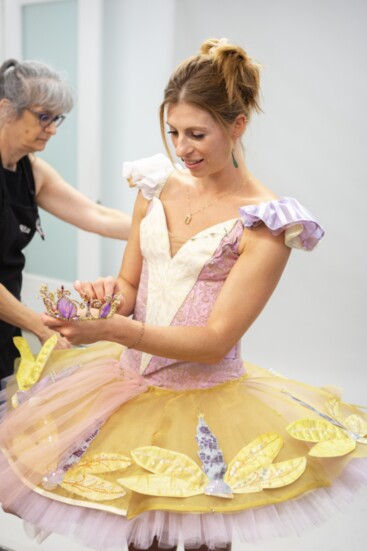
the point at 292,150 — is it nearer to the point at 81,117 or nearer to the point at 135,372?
the point at 81,117

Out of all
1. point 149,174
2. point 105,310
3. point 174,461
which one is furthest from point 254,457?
point 149,174

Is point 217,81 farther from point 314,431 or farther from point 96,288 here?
point 314,431

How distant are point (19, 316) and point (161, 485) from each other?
3.00 ft

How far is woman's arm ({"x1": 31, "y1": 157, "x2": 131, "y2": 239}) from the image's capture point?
2346 millimetres

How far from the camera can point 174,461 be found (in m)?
1.34

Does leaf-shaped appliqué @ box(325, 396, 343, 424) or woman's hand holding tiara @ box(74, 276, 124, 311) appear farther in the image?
leaf-shaped appliqué @ box(325, 396, 343, 424)

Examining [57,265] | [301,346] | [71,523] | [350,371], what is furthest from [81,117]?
[71,523]

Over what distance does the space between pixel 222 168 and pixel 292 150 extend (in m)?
2.28

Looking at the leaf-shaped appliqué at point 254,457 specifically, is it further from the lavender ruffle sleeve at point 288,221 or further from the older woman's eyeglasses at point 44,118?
the older woman's eyeglasses at point 44,118

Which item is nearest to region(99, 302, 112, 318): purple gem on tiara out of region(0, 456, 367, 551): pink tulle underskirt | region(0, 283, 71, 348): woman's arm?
region(0, 456, 367, 551): pink tulle underskirt

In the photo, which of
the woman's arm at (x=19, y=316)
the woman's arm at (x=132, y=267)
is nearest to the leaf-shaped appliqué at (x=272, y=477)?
the woman's arm at (x=132, y=267)

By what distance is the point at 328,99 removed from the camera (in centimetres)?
362

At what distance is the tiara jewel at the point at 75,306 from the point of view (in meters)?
1.32

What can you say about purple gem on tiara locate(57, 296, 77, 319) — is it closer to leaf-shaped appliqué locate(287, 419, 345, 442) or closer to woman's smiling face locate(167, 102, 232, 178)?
woman's smiling face locate(167, 102, 232, 178)
